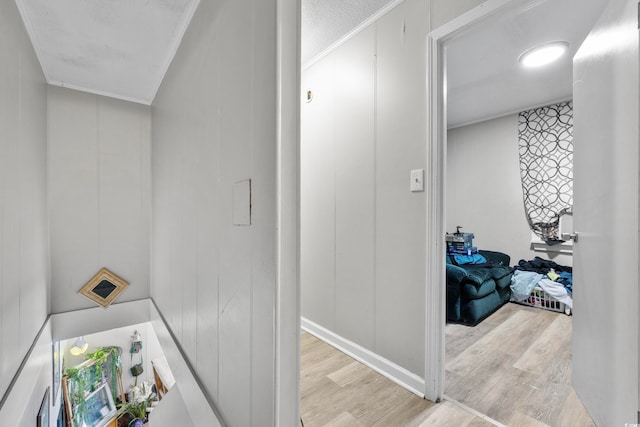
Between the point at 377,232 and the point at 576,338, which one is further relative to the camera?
the point at 377,232

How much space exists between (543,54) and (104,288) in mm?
4137

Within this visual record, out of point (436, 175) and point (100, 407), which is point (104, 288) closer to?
point (100, 407)

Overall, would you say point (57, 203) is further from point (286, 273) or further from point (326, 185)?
point (286, 273)

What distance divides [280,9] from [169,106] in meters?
1.41

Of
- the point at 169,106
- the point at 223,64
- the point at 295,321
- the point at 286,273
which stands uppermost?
the point at 169,106

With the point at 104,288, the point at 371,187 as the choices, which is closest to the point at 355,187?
the point at 371,187

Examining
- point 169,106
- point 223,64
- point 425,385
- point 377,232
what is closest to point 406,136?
point 377,232

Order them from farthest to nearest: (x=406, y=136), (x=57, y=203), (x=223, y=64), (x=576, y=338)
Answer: (x=57, y=203) < (x=406, y=136) < (x=576, y=338) < (x=223, y=64)

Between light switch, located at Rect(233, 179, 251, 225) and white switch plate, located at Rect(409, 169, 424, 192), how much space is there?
3.32ft

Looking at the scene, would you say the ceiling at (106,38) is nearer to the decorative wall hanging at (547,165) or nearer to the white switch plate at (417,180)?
the white switch plate at (417,180)


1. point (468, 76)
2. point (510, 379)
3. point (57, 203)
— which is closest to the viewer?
point (510, 379)

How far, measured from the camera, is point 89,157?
2242mm

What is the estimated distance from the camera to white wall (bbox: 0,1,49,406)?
3.58 feet

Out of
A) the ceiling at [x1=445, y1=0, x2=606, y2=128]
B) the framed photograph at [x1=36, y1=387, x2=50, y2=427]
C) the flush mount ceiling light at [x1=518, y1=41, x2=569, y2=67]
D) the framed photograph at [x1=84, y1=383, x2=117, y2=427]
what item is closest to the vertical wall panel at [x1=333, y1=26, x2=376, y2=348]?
the ceiling at [x1=445, y1=0, x2=606, y2=128]
